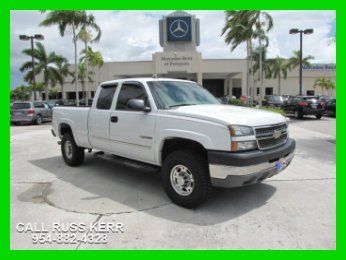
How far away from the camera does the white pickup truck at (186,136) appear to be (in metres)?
4.49

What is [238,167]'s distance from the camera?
439 centimetres

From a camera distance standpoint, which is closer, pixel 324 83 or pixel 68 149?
pixel 68 149

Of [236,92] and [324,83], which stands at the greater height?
[324,83]

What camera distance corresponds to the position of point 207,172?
478 centimetres

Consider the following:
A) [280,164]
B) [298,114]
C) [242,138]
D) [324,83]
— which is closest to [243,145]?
[242,138]

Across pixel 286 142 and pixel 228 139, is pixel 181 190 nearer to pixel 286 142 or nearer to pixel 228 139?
pixel 228 139

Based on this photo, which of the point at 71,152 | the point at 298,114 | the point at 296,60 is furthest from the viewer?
the point at 296,60

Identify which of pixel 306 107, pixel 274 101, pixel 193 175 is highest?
pixel 274 101

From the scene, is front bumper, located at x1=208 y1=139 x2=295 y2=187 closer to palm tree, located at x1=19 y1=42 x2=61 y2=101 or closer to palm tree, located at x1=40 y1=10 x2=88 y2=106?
palm tree, located at x1=40 y1=10 x2=88 y2=106

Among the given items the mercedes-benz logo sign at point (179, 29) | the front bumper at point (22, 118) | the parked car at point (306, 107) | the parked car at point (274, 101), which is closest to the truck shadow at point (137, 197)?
the front bumper at point (22, 118)

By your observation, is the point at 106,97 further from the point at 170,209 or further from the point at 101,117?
the point at 170,209

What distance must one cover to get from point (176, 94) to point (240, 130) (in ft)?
5.52

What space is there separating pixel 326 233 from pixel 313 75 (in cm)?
5953

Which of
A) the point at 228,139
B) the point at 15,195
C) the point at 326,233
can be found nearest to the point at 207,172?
the point at 228,139
